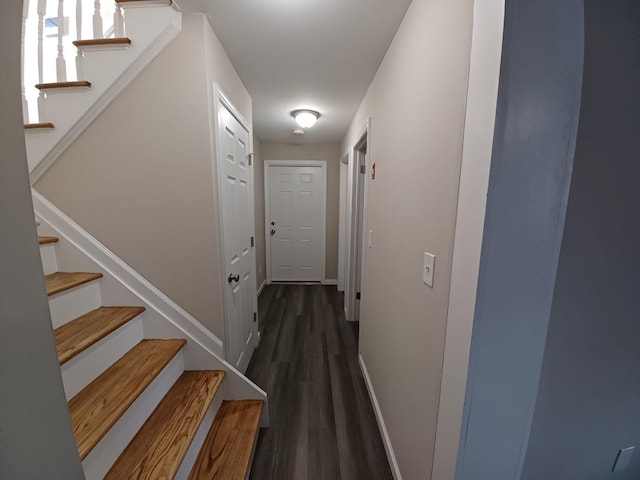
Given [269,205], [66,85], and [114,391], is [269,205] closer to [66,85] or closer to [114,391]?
[66,85]

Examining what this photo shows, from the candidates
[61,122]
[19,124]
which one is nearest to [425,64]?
[19,124]

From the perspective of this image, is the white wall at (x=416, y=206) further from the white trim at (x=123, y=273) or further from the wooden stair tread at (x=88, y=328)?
the wooden stair tread at (x=88, y=328)

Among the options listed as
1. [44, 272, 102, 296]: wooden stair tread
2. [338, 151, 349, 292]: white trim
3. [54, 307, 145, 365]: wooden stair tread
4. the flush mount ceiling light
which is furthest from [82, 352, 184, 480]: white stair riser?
[338, 151, 349, 292]: white trim

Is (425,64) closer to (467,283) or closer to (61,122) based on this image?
(467,283)

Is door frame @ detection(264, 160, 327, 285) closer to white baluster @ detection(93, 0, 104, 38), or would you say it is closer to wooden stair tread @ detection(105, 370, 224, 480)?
white baluster @ detection(93, 0, 104, 38)

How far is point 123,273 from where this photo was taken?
1377 millimetres

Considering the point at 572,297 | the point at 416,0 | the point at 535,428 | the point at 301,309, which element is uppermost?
the point at 416,0

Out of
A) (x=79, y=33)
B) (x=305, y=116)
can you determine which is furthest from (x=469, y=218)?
(x=305, y=116)

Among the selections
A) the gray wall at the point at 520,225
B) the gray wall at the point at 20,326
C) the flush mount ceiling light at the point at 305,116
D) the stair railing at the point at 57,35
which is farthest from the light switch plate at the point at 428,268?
the flush mount ceiling light at the point at 305,116

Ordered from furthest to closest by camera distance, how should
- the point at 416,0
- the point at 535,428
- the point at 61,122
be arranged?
1. the point at 61,122
2. the point at 416,0
3. the point at 535,428

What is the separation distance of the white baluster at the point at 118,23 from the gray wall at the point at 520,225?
185 centimetres

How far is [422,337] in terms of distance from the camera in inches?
37.2

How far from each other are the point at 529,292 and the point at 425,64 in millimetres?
917

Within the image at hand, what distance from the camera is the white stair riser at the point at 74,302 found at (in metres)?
1.08
